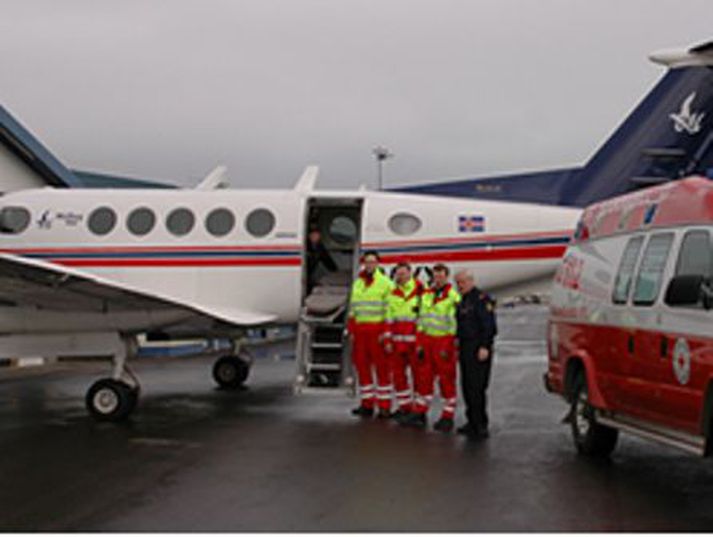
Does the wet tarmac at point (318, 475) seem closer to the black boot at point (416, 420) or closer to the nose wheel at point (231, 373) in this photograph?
the black boot at point (416, 420)

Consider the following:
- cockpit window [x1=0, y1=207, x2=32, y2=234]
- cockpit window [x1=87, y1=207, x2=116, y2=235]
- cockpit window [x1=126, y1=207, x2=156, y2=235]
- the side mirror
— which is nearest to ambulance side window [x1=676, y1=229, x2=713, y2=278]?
the side mirror

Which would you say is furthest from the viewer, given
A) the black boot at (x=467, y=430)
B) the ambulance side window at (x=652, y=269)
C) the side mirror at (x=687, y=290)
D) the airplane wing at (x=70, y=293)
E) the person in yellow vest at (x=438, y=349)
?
the person in yellow vest at (x=438, y=349)

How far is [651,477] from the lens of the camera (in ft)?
26.0

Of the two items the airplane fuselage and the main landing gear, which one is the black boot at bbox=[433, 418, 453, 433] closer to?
the airplane fuselage

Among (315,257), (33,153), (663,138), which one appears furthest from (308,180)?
(33,153)

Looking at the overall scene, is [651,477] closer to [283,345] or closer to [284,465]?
[284,465]

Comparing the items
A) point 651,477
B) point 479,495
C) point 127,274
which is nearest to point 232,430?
point 127,274

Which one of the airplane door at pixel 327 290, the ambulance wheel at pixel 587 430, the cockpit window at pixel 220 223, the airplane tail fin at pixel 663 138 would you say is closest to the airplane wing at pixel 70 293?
the airplane door at pixel 327 290

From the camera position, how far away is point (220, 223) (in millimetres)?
12961

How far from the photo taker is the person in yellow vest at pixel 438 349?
10.8 m

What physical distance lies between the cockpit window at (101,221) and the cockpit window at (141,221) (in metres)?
0.25

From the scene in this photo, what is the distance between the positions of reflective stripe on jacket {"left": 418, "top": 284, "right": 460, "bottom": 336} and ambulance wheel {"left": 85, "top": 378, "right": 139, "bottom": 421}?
12.8 feet

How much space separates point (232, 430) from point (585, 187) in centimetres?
617

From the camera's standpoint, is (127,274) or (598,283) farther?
(127,274)
